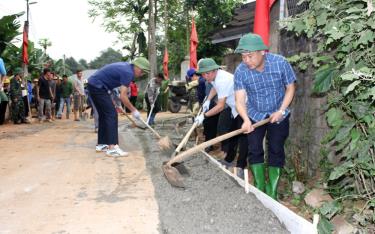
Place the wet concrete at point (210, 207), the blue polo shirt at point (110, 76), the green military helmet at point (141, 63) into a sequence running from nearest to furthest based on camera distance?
the wet concrete at point (210, 207) → the green military helmet at point (141, 63) → the blue polo shirt at point (110, 76)

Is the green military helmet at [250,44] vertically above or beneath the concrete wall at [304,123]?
above

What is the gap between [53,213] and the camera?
4.20 metres

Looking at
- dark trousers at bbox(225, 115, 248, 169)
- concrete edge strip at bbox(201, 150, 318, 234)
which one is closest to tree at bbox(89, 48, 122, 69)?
dark trousers at bbox(225, 115, 248, 169)

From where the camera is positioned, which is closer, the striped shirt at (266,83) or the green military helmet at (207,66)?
the striped shirt at (266,83)

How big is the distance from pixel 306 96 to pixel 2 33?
12.9 m

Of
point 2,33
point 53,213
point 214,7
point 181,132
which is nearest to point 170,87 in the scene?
point 214,7

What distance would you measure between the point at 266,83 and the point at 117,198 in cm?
193

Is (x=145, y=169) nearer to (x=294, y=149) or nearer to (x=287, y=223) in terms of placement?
(x=294, y=149)

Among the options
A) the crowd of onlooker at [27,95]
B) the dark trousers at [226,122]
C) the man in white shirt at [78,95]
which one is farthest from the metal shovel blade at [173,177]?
the man in white shirt at [78,95]

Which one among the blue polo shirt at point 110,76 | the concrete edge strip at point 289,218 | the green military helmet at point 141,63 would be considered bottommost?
the concrete edge strip at point 289,218

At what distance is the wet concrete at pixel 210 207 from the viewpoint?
3.76 m

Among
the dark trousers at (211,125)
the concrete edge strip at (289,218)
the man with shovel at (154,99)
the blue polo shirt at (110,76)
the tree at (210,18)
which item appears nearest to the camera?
the concrete edge strip at (289,218)

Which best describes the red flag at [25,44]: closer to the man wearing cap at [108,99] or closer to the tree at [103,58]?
the man wearing cap at [108,99]

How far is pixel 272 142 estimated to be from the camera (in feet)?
16.0
